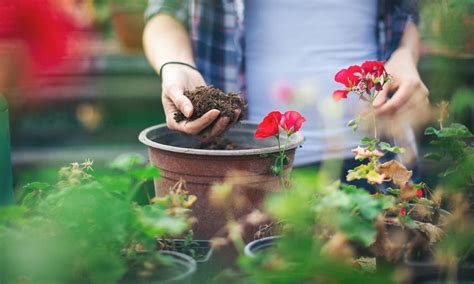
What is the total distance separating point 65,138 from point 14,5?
4.19m

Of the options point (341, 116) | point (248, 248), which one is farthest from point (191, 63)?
point (248, 248)

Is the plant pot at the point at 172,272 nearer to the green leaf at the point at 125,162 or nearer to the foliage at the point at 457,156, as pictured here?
the green leaf at the point at 125,162

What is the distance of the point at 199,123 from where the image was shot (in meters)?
1.30

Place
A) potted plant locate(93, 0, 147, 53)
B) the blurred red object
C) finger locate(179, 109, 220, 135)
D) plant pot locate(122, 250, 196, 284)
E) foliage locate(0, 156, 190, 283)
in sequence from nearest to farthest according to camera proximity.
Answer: the blurred red object → foliage locate(0, 156, 190, 283) → plant pot locate(122, 250, 196, 284) → finger locate(179, 109, 220, 135) → potted plant locate(93, 0, 147, 53)

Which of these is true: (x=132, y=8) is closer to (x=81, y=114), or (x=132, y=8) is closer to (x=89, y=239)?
(x=81, y=114)

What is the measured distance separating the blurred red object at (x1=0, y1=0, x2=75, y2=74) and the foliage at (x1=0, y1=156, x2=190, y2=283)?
321 millimetres

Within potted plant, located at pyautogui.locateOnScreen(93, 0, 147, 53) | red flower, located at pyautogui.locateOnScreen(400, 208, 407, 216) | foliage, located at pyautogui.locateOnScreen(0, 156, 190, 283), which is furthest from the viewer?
potted plant, located at pyautogui.locateOnScreen(93, 0, 147, 53)

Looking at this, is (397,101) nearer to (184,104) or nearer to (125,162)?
(184,104)

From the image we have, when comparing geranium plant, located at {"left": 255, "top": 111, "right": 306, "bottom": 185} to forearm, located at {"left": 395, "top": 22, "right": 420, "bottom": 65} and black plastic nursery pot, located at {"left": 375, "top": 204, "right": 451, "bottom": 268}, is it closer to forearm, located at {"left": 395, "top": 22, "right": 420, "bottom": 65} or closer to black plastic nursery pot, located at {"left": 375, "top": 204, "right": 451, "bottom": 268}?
black plastic nursery pot, located at {"left": 375, "top": 204, "right": 451, "bottom": 268}

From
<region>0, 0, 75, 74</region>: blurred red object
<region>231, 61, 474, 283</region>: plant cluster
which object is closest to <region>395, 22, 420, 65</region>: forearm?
<region>231, 61, 474, 283</region>: plant cluster

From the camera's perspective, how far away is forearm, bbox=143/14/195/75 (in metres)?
1.63

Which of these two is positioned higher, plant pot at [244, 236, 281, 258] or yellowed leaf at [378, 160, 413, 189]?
yellowed leaf at [378, 160, 413, 189]

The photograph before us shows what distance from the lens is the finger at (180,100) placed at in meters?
1.31

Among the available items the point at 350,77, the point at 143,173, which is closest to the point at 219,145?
the point at 350,77
